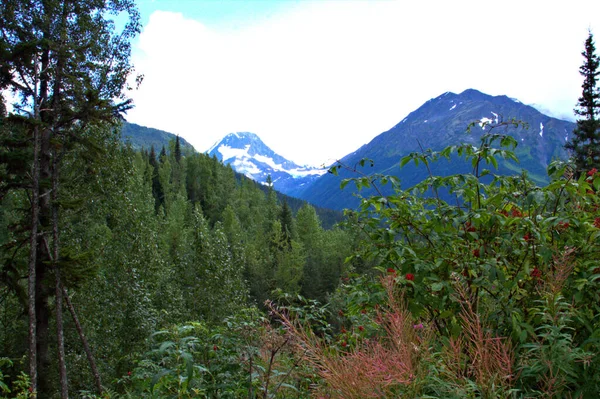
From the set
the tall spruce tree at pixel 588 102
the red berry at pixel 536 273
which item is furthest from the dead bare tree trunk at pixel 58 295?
the tall spruce tree at pixel 588 102

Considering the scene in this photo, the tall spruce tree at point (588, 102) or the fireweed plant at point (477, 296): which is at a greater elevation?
the tall spruce tree at point (588, 102)

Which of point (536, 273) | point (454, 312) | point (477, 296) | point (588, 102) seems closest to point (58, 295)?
point (454, 312)

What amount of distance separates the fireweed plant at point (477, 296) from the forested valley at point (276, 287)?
0.6 inches

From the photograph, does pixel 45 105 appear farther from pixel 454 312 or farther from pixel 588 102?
pixel 588 102

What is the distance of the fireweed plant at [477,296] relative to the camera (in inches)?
66.4

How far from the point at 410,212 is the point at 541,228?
2.78 feet

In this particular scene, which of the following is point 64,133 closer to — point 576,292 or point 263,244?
A: point 576,292

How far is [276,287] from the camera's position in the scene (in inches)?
259

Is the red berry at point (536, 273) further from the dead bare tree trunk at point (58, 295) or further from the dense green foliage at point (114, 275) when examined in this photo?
the dead bare tree trunk at point (58, 295)

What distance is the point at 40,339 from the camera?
374 inches

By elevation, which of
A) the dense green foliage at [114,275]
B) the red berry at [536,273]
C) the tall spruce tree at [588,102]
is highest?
the tall spruce tree at [588,102]

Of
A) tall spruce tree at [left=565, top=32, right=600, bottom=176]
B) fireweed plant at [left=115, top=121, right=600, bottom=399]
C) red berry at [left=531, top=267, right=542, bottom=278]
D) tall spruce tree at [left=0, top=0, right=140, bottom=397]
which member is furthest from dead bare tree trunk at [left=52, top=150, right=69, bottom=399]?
tall spruce tree at [left=565, top=32, right=600, bottom=176]

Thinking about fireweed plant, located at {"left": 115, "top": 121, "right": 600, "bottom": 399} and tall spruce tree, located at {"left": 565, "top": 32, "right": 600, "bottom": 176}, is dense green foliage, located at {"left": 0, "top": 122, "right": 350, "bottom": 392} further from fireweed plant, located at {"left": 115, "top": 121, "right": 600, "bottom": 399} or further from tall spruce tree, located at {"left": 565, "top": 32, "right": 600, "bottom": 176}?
tall spruce tree, located at {"left": 565, "top": 32, "right": 600, "bottom": 176}

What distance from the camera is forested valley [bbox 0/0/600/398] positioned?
1902 millimetres
